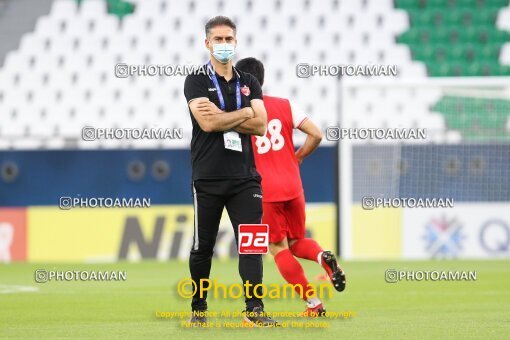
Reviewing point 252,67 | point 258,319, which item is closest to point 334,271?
point 258,319

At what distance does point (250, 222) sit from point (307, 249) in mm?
1378

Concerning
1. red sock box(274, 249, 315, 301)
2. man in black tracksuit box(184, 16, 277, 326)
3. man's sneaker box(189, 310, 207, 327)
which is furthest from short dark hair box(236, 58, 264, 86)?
man's sneaker box(189, 310, 207, 327)

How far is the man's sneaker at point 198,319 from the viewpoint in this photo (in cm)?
750

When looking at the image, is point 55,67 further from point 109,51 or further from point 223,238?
point 223,238

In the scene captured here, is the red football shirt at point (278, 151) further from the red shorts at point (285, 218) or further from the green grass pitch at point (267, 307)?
the green grass pitch at point (267, 307)

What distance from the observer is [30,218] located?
17609 millimetres

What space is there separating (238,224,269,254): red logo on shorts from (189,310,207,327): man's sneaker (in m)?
0.61

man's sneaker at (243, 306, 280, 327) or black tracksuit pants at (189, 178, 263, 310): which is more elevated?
black tracksuit pants at (189, 178, 263, 310)

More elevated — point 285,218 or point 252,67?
point 252,67

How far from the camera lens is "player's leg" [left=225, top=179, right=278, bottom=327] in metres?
7.21

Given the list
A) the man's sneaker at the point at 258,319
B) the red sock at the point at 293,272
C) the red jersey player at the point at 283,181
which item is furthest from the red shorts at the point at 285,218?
the man's sneaker at the point at 258,319

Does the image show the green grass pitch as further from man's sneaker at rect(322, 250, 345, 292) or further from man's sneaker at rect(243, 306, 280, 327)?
man's sneaker at rect(322, 250, 345, 292)

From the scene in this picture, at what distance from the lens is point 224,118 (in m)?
7.09

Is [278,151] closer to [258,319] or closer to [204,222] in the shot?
[204,222]
